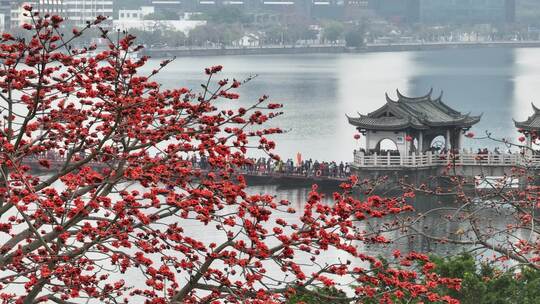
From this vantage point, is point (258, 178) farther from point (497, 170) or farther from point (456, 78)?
point (456, 78)

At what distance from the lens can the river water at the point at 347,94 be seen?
7800 cm

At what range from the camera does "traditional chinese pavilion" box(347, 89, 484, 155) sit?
2120 inches

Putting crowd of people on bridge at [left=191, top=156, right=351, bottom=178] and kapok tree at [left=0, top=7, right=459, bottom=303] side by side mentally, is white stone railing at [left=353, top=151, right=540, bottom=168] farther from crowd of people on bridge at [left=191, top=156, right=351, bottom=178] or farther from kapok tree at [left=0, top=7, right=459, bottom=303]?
kapok tree at [left=0, top=7, right=459, bottom=303]

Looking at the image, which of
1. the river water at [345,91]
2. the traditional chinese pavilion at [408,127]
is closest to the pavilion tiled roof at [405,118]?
the traditional chinese pavilion at [408,127]

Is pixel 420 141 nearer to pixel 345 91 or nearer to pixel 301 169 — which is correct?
pixel 301 169

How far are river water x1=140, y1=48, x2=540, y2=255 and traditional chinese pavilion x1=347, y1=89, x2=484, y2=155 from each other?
289 cm

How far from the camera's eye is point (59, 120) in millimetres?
19641

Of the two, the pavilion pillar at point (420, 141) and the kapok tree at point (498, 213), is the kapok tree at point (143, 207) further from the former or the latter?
the pavilion pillar at point (420, 141)

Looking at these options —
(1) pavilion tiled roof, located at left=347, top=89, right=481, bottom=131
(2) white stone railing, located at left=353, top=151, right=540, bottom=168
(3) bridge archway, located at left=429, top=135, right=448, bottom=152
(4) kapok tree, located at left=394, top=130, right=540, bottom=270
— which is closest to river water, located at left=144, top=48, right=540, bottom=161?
(3) bridge archway, located at left=429, top=135, right=448, bottom=152

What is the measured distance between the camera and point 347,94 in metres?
135

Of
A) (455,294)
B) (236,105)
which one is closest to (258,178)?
(455,294)

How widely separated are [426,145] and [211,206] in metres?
37.9

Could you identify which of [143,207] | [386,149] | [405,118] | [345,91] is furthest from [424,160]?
[345,91]

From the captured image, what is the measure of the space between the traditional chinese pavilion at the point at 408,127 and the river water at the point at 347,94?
2.89 metres
